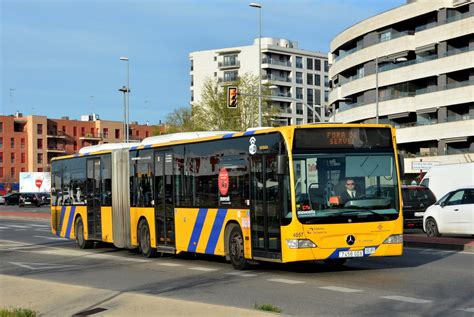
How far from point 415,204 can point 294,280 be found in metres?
14.7

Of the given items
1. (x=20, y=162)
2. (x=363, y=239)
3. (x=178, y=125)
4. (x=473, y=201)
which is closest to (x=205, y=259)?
(x=363, y=239)

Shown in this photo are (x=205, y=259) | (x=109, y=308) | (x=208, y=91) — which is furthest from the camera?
(x=208, y=91)

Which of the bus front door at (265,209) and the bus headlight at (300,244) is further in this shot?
the bus front door at (265,209)

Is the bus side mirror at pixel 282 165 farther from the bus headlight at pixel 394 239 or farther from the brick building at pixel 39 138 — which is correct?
the brick building at pixel 39 138

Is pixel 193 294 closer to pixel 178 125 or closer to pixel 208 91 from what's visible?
pixel 208 91

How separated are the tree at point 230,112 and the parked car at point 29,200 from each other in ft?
66.0

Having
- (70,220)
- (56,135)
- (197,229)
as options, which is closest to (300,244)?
(197,229)

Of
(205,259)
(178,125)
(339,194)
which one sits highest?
(178,125)

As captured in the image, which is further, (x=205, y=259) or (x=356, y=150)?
(x=205, y=259)

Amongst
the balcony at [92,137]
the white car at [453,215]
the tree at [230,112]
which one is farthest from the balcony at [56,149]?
the white car at [453,215]

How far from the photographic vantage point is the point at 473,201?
75.0ft

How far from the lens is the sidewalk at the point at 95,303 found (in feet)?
30.4

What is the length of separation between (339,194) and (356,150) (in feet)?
3.33

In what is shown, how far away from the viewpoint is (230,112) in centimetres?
6694
